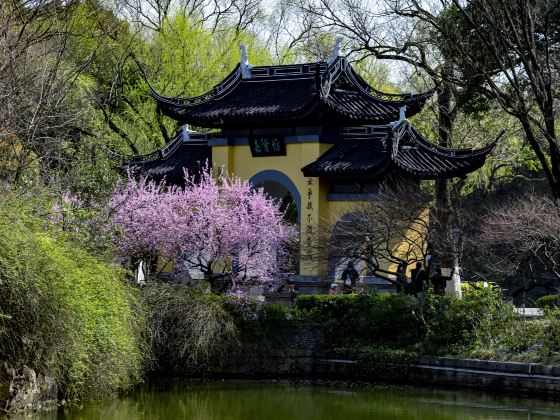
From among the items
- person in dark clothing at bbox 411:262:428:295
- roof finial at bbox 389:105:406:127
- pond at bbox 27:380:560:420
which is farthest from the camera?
roof finial at bbox 389:105:406:127

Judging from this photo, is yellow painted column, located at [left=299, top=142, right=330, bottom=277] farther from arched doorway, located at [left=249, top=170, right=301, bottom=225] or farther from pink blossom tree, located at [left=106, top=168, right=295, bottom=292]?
pink blossom tree, located at [left=106, top=168, right=295, bottom=292]

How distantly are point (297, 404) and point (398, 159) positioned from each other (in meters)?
8.19

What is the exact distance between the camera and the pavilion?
25.7 meters

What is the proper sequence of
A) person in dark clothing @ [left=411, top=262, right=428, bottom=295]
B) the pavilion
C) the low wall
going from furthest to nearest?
the pavilion → person in dark clothing @ [left=411, top=262, right=428, bottom=295] → the low wall

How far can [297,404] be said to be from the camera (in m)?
18.6

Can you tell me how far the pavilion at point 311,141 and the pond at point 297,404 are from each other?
5.90 m

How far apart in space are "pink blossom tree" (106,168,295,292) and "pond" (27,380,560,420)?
3410 millimetres

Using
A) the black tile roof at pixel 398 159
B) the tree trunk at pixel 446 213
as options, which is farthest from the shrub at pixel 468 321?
the black tile roof at pixel 398 159

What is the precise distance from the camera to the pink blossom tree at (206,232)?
76.0 feet

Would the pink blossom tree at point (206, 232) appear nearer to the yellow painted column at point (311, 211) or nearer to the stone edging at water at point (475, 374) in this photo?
the yellow painted column at point (311, 211)

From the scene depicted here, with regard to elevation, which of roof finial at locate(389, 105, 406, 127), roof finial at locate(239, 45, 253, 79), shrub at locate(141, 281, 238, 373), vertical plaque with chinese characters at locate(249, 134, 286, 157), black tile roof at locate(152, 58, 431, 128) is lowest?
shrub at locate(141, 281, 238, 373)

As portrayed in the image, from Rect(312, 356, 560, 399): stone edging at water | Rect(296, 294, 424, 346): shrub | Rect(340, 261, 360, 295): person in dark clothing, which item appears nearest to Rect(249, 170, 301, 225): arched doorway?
Rect(340, 261, 360, 295): person in dark clothing

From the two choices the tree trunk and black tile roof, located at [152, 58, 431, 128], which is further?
black tile roof, located at [152, 58, 431, 128]

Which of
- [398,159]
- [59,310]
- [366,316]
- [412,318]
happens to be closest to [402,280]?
[366,316]
